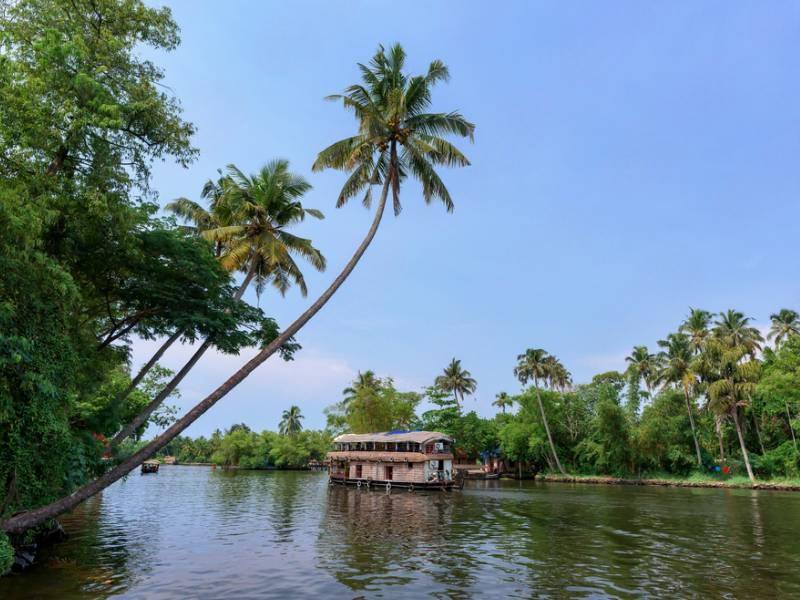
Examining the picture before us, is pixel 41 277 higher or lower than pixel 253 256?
lower

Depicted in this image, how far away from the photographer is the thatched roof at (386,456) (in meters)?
48.5

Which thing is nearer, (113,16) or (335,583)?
(335,583)

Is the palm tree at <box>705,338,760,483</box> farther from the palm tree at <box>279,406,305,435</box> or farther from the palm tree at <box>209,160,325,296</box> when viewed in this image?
the palm tree at <box>279,406,305,435</box>

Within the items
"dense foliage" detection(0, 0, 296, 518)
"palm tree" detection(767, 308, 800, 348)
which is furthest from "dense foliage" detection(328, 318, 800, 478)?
"dense foliage" detection(0, 0, 296, 518)

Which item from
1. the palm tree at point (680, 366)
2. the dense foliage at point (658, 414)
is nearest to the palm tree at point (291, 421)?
the dense foliage at point (658, 414)

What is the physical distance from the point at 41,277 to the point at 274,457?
102473 millimetres

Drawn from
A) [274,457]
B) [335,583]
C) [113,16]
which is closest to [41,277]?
[113,16]

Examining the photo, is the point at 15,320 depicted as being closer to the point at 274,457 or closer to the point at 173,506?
the point at 173,506

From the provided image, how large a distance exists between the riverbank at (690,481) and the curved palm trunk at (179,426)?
50.9 meters

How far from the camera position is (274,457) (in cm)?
10819

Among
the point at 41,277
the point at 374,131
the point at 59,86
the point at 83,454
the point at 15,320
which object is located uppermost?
the point at 374,131

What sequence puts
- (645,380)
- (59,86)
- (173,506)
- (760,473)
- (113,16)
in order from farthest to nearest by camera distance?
(645,380) < (760,473) < (173,506) < (113,16) < (59,86)

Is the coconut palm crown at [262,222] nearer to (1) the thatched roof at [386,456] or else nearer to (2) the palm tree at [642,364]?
(1) the thatched roof at [386,456]

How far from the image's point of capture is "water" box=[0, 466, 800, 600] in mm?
14352
